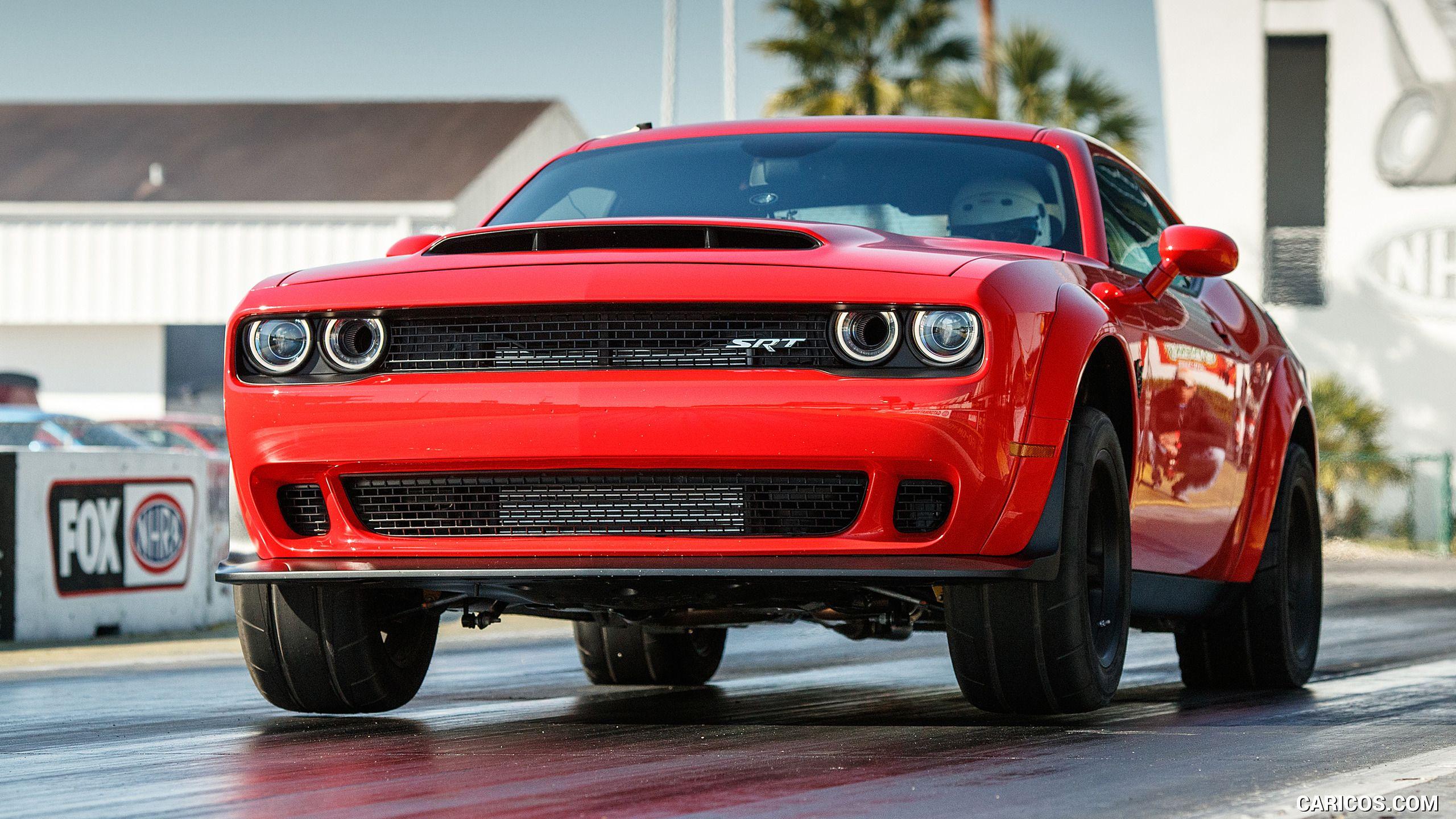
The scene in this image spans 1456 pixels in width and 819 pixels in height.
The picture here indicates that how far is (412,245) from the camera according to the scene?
5805 millimetres

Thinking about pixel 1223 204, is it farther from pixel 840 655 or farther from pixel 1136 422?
pixel 1136 422

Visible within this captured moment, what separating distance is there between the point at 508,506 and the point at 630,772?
81 centimetres

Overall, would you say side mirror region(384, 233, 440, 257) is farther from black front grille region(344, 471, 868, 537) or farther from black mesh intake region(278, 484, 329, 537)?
black front grille region(344, 471, 868, 537)

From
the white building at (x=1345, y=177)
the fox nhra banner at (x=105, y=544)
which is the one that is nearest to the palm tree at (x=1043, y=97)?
the white building at (x=1345, y=177)

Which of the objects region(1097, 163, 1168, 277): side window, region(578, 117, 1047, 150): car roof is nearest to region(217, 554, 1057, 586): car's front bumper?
region(1097, 163, 1168, 277): side window

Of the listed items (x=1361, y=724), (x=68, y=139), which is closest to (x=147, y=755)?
(x=1361, y=724)

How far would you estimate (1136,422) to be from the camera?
5594 mm

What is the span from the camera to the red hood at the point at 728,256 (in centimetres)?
488

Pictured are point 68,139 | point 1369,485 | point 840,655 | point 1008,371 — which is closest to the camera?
point 1008,371

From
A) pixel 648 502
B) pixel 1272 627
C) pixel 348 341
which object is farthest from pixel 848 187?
pixel 1272 627

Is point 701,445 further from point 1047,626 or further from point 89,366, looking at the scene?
point 89,366

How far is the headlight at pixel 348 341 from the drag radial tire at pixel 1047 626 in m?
1.47

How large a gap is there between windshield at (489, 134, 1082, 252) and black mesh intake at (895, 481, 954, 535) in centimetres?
126

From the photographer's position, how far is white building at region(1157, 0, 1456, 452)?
2669 centimetres
